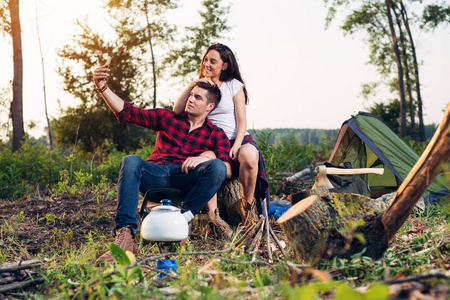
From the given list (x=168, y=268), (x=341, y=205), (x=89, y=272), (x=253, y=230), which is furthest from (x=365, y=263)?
(x=89, y=272)

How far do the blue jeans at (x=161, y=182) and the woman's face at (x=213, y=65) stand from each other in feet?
3.30

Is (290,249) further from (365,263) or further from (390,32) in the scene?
(390,32)

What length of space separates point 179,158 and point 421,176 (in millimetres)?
1986

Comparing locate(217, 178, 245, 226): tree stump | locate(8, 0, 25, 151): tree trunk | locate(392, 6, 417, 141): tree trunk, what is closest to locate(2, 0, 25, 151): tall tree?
locate(8, 0, 25, 151): tree trunk

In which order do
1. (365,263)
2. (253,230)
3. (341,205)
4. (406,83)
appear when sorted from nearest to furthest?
(365,263) → (341,205) → (253,230) → (406,83)

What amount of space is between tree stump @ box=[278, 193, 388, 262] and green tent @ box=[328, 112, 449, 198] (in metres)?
3.10

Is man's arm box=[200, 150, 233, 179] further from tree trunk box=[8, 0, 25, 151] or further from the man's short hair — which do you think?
tree trunk box=[8, 0, 25, 151]

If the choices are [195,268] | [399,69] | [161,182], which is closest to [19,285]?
[195,268]

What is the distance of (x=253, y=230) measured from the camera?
266 cm

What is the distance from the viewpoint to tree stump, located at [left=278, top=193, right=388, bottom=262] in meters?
2.20

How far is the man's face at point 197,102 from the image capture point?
11.2 ft

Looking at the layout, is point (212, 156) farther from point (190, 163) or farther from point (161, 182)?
point (161, 182)

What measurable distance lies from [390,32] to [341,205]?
55.0 feet

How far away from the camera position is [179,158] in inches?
134
